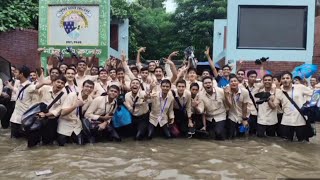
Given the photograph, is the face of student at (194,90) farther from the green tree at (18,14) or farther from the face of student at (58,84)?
the green tree at (18,14)

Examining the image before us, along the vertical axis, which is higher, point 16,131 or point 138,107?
point 138,107

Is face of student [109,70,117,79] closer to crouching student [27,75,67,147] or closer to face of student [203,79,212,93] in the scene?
crouching student [27,75,67,147]

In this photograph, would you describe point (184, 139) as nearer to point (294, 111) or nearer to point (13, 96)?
point (294, 111)

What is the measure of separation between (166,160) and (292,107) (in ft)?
9.49

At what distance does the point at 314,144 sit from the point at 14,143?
543 cm

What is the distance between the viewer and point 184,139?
8.13m

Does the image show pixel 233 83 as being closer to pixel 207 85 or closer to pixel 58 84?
pixel 207 85

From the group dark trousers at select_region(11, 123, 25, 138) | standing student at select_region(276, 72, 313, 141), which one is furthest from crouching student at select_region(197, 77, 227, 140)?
dark trousers at select_region(11, 123, 25, 138)

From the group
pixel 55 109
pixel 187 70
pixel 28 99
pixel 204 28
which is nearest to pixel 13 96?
pixel 28 99

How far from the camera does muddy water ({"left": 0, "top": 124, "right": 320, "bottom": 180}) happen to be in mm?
5500

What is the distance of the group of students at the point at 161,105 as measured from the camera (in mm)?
7363

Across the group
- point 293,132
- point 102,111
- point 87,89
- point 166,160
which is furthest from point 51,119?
point 293,132

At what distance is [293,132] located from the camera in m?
8.10

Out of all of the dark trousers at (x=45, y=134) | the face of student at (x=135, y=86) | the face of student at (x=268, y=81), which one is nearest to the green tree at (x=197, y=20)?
the face of student at (x=268, y=81)
